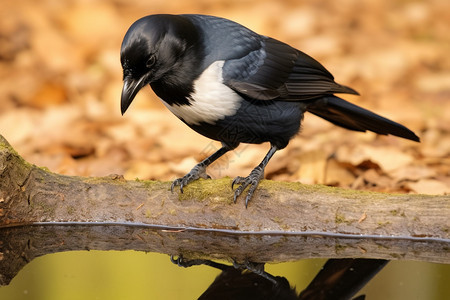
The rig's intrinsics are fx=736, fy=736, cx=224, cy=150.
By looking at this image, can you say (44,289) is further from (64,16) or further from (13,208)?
(64,16)

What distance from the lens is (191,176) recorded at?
13.1ft

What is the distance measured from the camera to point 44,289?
314 cm

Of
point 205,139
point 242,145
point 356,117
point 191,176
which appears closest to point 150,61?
point 191,176

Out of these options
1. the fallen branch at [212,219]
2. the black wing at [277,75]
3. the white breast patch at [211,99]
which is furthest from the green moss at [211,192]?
the black wing at [277,75]

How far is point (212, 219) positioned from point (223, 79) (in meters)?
0.72

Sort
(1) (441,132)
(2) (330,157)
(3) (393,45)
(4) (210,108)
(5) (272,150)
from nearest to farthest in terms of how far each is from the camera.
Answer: (4) (210,108), (5) (272,150), (2) (330,157), (1) (441,132), (3) (393,45)

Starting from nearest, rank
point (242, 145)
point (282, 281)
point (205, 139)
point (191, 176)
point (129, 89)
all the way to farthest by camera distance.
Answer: point (282, 281) → point (129, 89) → point (191, 176) → point (242, 145) → point (205, 139)

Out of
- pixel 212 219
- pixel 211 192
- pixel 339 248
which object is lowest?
pixel 339 248

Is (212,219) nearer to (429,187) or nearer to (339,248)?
(339,248)

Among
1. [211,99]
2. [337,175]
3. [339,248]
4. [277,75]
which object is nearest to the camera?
[339,248]

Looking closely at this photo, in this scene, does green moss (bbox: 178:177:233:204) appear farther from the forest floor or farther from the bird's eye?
the bird's eye

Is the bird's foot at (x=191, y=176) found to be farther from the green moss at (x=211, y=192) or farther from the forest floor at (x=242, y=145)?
the forest floor at (x=242, y=145)

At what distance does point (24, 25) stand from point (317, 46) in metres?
2.95

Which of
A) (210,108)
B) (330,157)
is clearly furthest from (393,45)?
(210,108)
